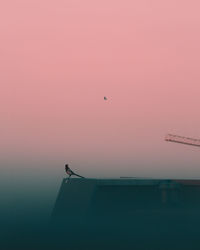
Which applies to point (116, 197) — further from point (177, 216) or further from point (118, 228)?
point (177, 216)

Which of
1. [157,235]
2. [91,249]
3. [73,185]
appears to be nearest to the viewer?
[91,249]

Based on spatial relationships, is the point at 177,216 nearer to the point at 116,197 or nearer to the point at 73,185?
the point at 116,197

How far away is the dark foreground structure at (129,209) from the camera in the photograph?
35.2 meters

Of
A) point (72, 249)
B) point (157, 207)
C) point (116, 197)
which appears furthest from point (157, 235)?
point (72, 249)

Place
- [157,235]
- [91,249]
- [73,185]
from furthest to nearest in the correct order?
[73,185] < [157,235] < [91,249]

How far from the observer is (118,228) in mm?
35719

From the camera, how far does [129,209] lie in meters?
36.3

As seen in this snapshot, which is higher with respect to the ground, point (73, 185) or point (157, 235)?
point (73, 185)

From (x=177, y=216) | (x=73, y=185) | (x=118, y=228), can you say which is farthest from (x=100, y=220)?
(x=177, y=216)

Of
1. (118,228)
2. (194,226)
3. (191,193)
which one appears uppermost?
(191,193)

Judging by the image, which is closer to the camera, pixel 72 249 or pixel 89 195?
pixel 72 249

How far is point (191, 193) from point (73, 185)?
A: 10.8m

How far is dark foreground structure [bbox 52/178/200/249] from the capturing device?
3522cm

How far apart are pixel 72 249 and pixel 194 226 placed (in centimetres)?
1125
